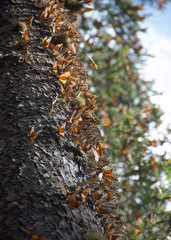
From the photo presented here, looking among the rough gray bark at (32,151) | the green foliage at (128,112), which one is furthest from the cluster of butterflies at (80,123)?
the green foliage at (128,112)

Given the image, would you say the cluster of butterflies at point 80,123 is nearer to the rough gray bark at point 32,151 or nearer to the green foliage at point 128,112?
the rough gray bark at point 32,151

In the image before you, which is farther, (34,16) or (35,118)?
(34,16)

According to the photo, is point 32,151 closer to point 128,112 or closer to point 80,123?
point 80,123

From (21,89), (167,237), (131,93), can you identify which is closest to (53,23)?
(21,89)

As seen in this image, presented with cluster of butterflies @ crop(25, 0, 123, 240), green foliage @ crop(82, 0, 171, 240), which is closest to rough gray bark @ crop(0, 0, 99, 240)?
cluster of butterflies @ crop(25, 0, 123, 240)

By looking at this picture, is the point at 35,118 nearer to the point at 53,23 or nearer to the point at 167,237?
the point at 53,23

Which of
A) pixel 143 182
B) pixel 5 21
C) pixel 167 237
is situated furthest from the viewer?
pixel 143 182

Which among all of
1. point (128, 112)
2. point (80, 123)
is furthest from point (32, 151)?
point (128, 112)
